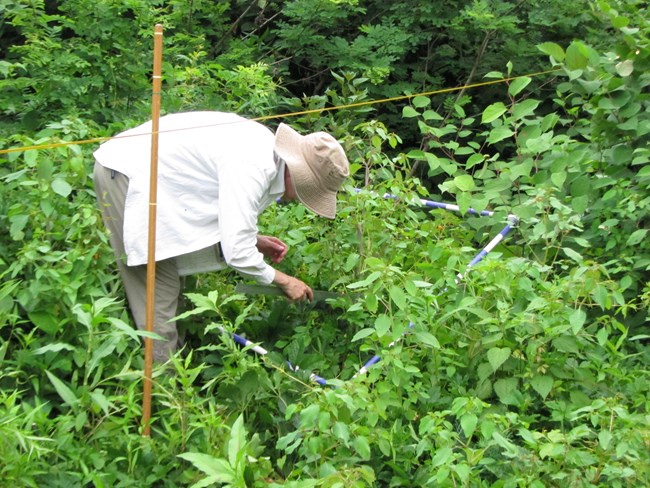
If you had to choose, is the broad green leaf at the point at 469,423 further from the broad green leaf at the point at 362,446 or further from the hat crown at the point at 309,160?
the hat crown at the point at 309,160

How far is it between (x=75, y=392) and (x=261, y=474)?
71cm

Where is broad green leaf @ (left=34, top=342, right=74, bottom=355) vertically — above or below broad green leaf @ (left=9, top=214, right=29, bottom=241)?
below

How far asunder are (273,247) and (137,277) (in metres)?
0.68

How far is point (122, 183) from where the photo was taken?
3957mm

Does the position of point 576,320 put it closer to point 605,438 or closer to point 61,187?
point 605,438

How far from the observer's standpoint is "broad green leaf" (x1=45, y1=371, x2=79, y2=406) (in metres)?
3.27

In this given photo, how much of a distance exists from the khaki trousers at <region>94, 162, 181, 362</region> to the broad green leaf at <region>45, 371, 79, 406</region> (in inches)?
26.5

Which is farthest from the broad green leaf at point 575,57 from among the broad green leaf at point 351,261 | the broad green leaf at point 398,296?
the broad green leaf at point 398,296

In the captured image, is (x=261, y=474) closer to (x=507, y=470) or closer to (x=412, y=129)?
(x=507, y=470)

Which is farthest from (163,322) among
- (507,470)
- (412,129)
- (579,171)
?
(412,129)

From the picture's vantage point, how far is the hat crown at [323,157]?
398 cm

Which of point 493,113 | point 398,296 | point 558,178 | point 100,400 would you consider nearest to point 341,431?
point 398,296

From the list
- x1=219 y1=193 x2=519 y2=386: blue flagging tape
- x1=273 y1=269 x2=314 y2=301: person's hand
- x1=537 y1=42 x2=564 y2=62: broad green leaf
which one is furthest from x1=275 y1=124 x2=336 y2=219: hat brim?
x1=537 y1=42 x2=564 y2=62: broad green leaf

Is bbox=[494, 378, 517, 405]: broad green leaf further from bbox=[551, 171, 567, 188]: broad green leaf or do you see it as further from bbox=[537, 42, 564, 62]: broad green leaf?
bbox=[537, 42, 564, 62]: broad green leaf
